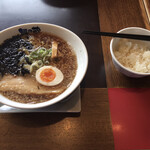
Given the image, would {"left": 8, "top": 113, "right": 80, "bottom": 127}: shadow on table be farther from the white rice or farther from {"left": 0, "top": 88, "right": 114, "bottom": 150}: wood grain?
the white rice

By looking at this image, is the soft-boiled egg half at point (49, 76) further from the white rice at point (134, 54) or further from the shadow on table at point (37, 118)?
the white rice at point (134, 54)

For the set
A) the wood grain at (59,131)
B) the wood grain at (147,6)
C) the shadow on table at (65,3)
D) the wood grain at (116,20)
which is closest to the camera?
the wood grain at (59,131)

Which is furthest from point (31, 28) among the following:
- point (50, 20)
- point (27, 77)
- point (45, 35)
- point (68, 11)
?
point (68, 11)

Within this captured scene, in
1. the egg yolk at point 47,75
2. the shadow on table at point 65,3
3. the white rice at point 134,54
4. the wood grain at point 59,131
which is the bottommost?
the wood grain at point 59,131

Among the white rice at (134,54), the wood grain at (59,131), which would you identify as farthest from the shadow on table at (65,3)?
the wood grain at (59,131)

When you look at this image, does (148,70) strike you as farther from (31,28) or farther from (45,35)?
(31,28)

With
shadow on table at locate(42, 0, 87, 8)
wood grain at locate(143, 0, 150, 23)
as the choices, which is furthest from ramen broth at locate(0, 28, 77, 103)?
wood grain at locate(143, 0, 150, 23)

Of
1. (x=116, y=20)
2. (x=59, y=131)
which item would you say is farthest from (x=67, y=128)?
(x=116, y=20)
